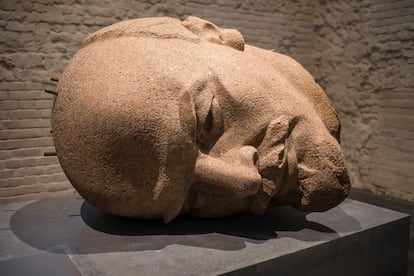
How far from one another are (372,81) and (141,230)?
361 centimetres

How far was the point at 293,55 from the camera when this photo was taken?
17.8 feet

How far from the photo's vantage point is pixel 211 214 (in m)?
2.46

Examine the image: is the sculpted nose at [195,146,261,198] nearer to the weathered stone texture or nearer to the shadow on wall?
the shadow on wall

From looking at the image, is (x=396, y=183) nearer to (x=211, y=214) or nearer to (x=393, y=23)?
(x=393, y=23)

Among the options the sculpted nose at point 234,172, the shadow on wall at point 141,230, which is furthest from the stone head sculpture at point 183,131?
the shadow on wall at point 141,230

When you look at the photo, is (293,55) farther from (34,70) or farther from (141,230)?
(141,230)

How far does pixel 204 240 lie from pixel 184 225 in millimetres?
249

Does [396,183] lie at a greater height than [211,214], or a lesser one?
lesser

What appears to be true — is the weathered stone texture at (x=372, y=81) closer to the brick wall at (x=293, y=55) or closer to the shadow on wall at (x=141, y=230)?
the brick wall at (x=293, y=55)

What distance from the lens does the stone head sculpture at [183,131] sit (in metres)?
2.07

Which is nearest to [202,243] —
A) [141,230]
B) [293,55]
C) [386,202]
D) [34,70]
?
[141,230]

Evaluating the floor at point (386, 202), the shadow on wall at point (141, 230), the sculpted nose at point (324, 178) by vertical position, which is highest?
the sculpted nose at point (324, 178)

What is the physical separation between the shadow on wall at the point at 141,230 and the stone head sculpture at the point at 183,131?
0.38ft

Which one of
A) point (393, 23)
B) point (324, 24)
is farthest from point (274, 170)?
point (324, 24)
